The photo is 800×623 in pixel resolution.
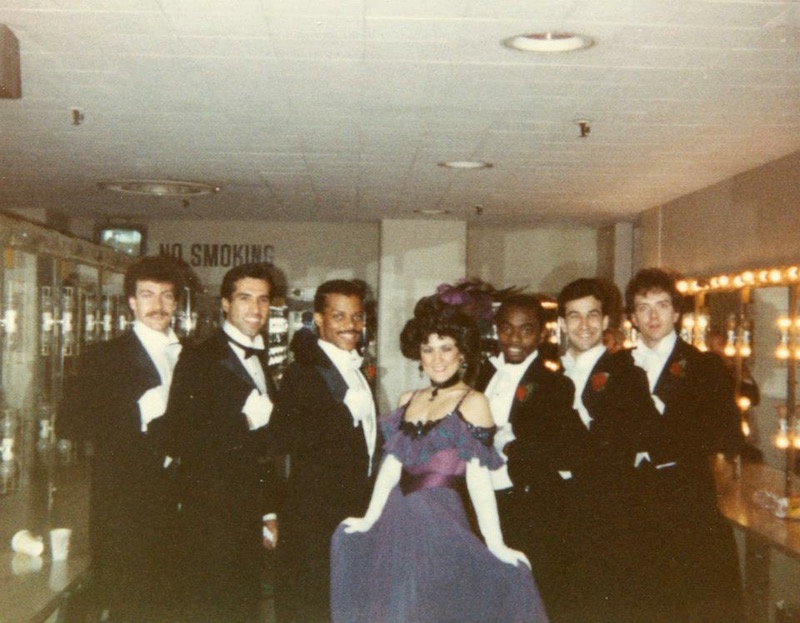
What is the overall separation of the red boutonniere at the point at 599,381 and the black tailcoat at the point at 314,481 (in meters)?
0.98

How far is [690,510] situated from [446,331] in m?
1.18

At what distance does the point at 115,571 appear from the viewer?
3877mm

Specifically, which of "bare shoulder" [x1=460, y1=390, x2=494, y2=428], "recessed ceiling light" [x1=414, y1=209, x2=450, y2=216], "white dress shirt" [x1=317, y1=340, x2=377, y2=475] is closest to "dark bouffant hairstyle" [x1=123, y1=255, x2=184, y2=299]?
"white dress shirt" [x1=317, y1=340, x2=377, y2=475]

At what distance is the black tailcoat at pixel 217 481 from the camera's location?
3.82 meters

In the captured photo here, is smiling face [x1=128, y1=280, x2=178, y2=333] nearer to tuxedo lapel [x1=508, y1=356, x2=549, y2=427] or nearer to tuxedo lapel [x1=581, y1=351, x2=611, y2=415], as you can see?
tuxedo lapel [x1=508, y1=356, x2=549, y2=427]

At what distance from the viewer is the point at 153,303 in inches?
168

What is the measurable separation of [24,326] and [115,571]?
257cm

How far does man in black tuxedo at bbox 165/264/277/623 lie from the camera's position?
3826 millimetres

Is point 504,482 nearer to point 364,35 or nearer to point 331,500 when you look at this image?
point 331,500

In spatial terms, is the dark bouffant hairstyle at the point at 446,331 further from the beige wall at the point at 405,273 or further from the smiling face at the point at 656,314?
the beige wall at the point at 405,273

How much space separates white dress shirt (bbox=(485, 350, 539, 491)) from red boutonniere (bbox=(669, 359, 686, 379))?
0.58 meters

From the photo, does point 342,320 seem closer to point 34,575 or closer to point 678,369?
point 678,369

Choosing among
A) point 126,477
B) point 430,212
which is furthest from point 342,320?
point 430,212

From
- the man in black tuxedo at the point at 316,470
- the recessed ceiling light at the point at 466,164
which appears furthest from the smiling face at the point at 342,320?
the recessed ceiling light at the point at 466,164
